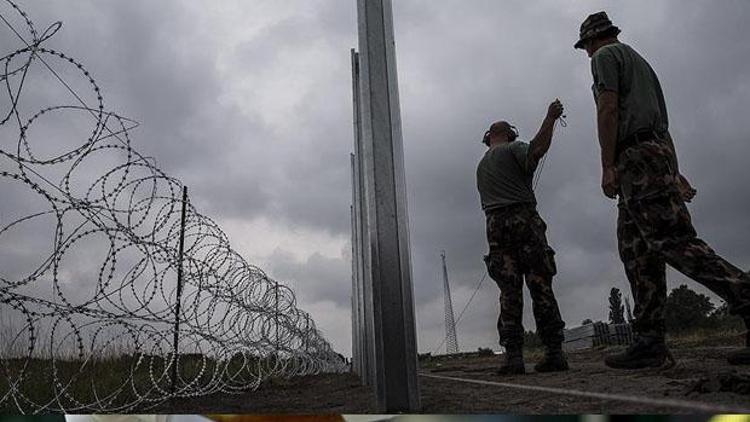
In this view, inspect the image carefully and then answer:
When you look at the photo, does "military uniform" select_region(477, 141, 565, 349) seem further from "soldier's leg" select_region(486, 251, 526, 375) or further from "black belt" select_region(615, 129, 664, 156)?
"black belt" select_region(615, 129, 664, 156)

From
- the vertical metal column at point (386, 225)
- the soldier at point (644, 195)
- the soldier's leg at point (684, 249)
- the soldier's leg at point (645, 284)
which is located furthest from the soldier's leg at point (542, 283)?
the vertical metal column at point (386, 225)

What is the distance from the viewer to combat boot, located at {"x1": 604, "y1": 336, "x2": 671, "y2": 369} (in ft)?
9.93

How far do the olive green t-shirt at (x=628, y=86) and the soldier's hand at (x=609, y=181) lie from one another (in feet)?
0.49

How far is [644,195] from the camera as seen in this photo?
2.81 meters

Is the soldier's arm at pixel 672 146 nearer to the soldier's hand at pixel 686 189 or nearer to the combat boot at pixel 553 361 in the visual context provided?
the soldier's hand at pixel 686 189

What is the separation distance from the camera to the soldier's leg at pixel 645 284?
3.00 metres

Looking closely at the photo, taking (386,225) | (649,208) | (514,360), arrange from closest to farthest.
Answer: (386,225), (649,208), (514,360)

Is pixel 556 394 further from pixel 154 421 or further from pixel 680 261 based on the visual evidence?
pixel 154 421

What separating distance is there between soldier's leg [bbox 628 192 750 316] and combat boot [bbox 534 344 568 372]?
1.29 metres

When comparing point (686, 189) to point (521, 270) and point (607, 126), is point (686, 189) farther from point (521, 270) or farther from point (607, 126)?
point (521, 270)

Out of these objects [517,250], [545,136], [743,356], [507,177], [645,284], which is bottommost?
[743,356]

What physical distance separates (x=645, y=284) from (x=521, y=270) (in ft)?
2.99

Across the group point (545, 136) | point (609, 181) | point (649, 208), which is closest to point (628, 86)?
point (609, 181)

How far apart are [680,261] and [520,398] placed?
2.79ft
